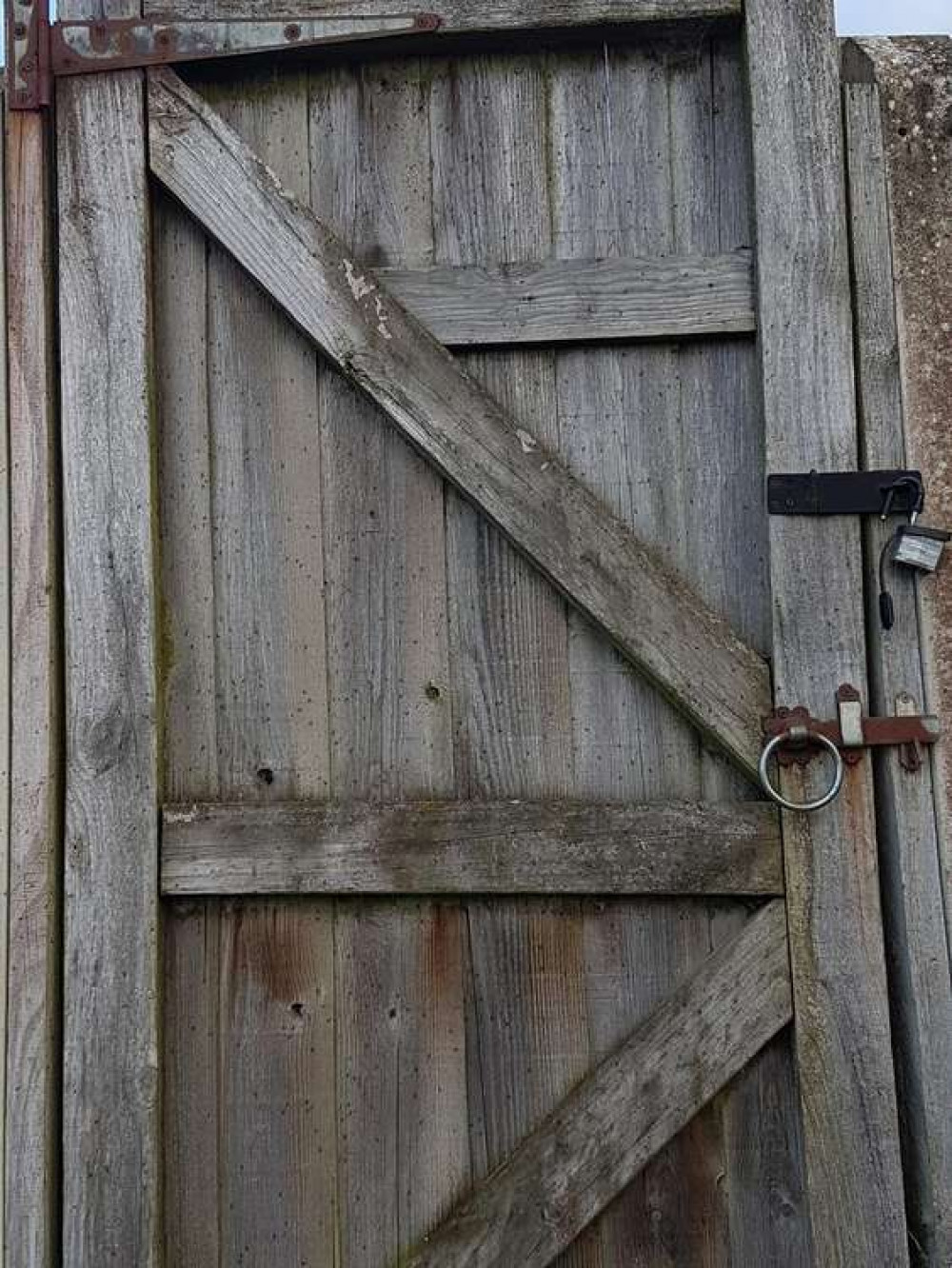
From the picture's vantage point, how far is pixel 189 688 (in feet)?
7.19

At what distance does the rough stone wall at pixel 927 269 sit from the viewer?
82.1 inches

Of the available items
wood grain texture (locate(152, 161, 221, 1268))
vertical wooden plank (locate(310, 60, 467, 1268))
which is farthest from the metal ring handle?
wood grain texture (locate(152, 161, 221, 1268))

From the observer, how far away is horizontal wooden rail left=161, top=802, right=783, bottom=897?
2.07m

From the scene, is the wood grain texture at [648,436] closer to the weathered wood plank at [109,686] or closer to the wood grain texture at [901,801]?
the wood grain texture at [901,801]

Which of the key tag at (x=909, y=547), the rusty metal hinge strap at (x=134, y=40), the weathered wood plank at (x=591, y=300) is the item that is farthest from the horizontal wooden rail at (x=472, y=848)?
the rusty metal hinge strap at (x=134, y=40)

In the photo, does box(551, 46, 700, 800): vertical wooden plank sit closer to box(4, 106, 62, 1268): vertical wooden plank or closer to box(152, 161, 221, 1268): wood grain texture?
box(152, 161, 221, 1268): wood grain texture

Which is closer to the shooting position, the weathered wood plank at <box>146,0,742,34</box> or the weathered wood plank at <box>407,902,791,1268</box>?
the weathered wood plank at <box>407,902,791,1268</box>

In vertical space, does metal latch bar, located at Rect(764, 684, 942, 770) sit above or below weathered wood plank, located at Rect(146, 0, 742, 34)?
below

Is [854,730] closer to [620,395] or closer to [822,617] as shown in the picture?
[822,617]

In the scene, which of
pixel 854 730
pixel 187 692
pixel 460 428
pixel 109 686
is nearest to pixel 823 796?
pixel 854 730

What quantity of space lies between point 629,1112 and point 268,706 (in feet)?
3.20

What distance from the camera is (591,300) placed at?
2164 millimetres

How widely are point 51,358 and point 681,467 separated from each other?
3.95 ft

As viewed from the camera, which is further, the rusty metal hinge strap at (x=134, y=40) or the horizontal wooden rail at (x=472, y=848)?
the rusty metal hinge strap at (x=134, y=40)
